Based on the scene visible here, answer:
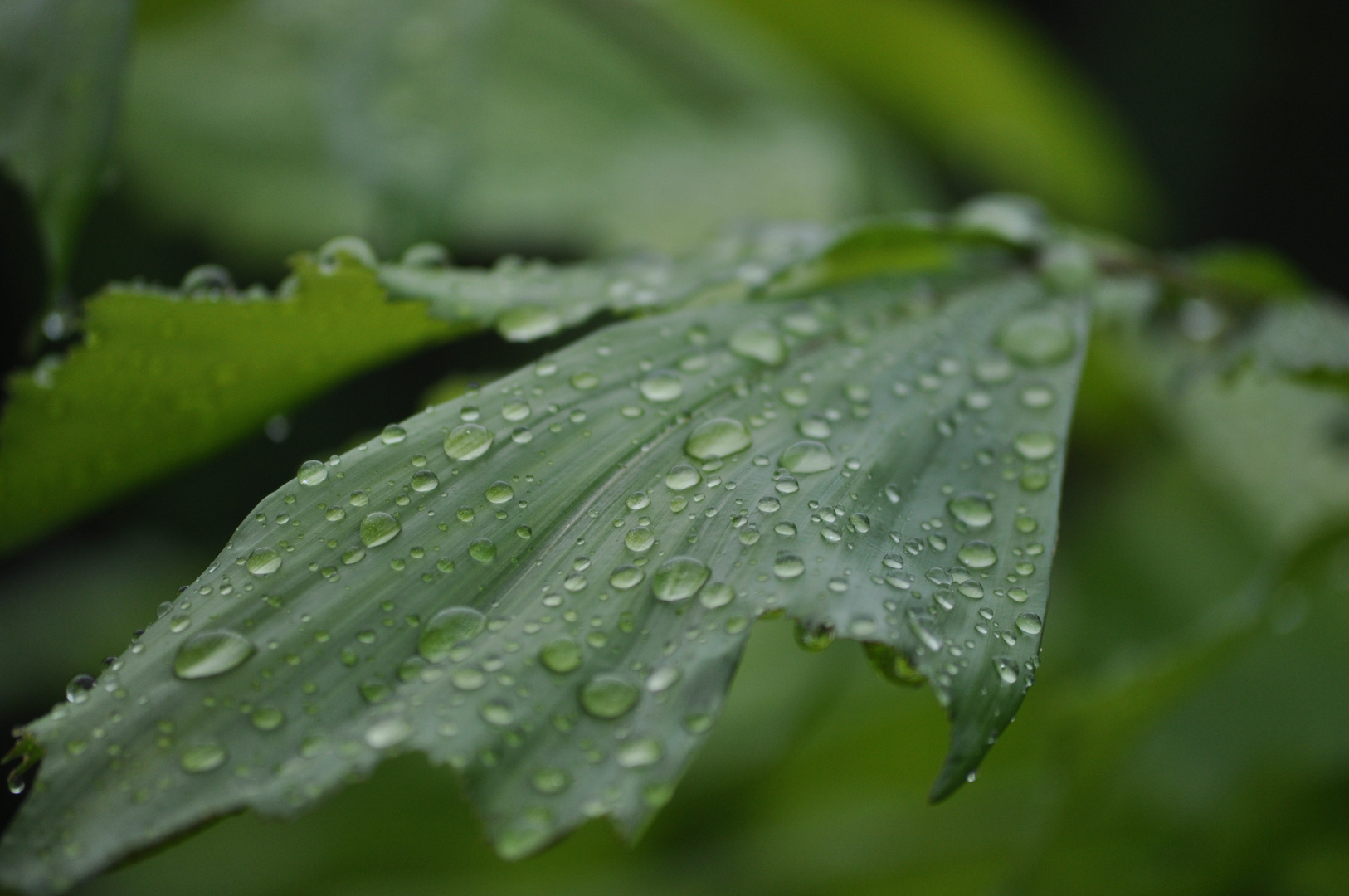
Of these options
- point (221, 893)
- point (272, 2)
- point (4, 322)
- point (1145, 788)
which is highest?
point (272, 2)

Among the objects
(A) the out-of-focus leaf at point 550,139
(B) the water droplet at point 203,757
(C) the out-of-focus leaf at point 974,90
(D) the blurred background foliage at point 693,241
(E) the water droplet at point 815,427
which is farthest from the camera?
(C) the out-of-focus leaf at point 974,90

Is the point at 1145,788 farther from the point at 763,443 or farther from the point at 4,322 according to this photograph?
the point at 4,322

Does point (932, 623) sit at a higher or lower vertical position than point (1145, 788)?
higher

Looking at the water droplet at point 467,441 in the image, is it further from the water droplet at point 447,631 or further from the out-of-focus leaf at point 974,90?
the out-of-focus leaf at point 974,90

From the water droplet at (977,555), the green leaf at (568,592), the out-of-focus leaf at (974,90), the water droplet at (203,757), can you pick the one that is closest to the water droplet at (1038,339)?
the green leaf at (568,592)

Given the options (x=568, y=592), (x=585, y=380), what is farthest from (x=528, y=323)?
(x=568, y=592)

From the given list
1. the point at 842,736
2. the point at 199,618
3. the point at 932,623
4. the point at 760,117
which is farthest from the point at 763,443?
the point at 760,117

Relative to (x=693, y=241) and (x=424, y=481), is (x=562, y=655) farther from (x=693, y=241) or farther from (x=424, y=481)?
(x=693, y=241)
